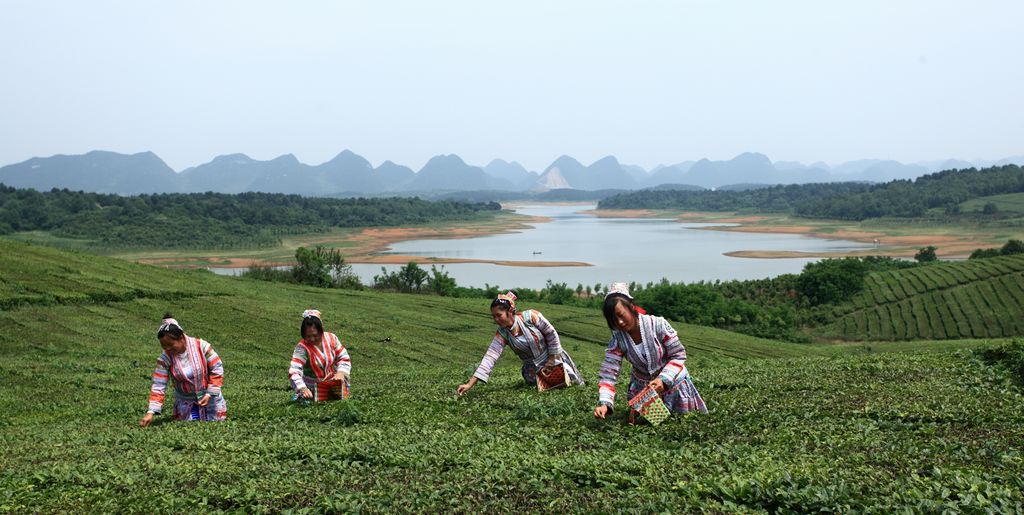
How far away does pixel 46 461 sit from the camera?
829cm

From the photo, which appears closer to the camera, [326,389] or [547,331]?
[547,331]

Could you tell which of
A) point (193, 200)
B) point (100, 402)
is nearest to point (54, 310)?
point (100, 402)

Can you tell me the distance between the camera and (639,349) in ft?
28.3

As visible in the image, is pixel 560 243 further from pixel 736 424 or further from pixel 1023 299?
pixel 736 424

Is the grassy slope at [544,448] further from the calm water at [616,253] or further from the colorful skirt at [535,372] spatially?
the calm water at [616,253]

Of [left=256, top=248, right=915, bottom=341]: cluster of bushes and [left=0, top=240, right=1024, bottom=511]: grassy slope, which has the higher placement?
[left=0, top=240, right=1024, bottom=511]: grassy slope

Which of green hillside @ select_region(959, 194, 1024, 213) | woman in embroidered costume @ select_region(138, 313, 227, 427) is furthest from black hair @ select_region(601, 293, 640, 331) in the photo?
green hillside @ select_region(959, 194, 1024, 213)

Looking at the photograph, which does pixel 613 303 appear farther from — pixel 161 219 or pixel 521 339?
pixel 161 219

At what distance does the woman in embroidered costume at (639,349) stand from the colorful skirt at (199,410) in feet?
19.9

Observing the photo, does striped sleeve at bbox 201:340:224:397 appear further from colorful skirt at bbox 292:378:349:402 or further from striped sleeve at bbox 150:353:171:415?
colorful skirt at bbox 292:378:349:402

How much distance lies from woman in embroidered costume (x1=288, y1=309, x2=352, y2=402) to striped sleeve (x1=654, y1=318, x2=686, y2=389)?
18.0ft

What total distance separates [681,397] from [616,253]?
11553cm

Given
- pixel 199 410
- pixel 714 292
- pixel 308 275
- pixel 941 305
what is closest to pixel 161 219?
pixel 308 275

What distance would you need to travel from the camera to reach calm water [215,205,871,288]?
94938mm
